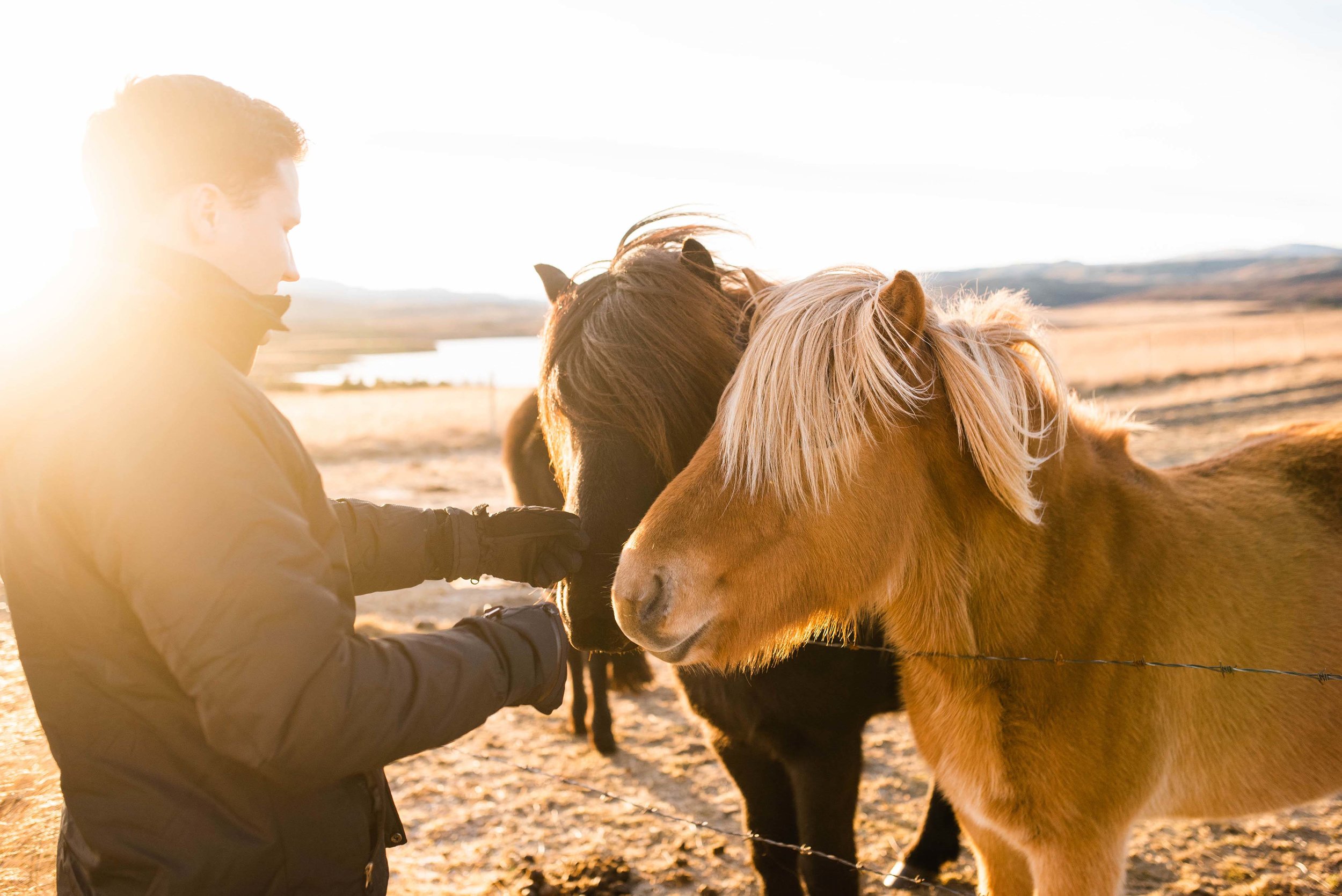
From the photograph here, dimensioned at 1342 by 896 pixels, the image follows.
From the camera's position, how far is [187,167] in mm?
1432

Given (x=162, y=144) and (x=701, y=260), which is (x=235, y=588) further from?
(x=701, y=260)

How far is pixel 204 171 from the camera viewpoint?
4.76 feet

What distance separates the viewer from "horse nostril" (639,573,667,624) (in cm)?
178

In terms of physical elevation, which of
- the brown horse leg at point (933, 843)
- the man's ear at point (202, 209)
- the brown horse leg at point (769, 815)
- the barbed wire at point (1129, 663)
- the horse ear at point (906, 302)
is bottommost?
the brown horse leg at point (933, 843)

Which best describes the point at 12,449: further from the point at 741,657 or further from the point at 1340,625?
the point at 1340,625

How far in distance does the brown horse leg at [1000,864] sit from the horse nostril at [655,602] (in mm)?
1505

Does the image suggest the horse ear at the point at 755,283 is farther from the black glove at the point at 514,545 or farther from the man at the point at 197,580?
the man at the point at 197,580

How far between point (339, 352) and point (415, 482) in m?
63.3

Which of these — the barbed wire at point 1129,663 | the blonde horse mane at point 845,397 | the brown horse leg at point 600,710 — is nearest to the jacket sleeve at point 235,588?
the blonde horse mane at point 845,397

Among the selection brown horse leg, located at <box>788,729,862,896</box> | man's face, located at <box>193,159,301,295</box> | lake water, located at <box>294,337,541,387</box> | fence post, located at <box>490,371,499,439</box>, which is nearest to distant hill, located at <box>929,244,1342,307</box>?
lake water, located at <box>294,337,541,387</box>

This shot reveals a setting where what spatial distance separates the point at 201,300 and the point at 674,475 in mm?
1334

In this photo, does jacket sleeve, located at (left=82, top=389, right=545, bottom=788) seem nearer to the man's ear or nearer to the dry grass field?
the man's ear

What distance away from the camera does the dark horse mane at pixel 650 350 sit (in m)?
2.37

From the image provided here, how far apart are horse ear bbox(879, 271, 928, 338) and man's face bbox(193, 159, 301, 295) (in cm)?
135
